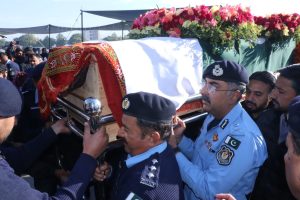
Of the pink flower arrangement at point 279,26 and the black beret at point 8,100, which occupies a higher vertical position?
the pink flower arrangement at point 279,26

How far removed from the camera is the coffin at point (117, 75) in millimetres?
2268

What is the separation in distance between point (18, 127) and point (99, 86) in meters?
2.01

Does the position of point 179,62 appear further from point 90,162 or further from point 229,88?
point 90,162

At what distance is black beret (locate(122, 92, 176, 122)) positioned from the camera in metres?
1.72

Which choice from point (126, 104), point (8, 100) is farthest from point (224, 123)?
point (8, 100)

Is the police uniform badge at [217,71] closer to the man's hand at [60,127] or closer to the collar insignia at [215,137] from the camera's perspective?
the collar insignia at [215,137]

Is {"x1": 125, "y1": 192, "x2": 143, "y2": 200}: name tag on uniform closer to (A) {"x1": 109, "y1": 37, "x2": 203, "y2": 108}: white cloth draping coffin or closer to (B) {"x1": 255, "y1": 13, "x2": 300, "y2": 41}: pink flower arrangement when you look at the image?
(A) {"x1": 109, "y1": 37, "x2": 203, "y2": 108}: white cloth draping coffin

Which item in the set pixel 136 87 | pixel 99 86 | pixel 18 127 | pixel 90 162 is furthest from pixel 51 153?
pixel 90 162

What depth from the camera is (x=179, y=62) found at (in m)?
2.60

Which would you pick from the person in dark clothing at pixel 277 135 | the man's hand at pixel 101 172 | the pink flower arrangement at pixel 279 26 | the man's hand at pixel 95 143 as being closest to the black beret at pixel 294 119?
the person in dark clothing at pixel 277 135

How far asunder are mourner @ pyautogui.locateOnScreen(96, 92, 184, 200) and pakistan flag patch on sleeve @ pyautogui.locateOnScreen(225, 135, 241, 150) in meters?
0.39

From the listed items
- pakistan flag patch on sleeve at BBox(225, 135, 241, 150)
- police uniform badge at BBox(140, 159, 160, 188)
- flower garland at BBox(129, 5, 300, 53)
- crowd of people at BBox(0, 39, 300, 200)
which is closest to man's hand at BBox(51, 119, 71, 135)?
crowd of people at BBox(0, 39, 300, 200)

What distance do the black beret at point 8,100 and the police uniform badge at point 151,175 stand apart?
2.36 ft

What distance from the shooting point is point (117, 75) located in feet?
7.34
